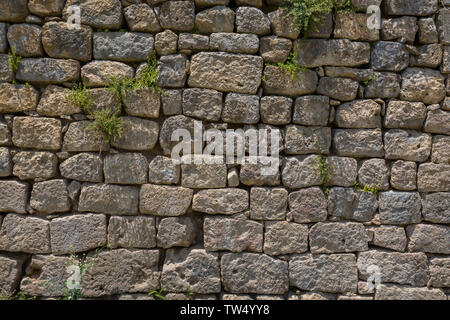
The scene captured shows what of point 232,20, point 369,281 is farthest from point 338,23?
point 369,281

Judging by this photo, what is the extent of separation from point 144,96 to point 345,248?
103 inches

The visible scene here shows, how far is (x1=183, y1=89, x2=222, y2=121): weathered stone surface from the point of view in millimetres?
3602

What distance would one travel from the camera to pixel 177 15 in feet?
11.7

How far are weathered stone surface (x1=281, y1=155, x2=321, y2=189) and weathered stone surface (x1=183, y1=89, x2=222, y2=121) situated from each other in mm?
939

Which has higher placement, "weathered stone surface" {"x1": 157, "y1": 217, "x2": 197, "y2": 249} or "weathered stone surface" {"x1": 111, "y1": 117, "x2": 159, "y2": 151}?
"weathered stone surface" {"x1": 111, "y1": 117, "x2": 159, "y2": 151}

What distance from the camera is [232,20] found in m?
3.62

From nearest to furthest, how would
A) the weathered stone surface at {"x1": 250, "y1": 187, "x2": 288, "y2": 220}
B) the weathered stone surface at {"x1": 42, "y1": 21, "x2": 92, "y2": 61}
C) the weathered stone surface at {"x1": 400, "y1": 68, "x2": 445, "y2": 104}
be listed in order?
the weathered stone surface at {"x1": 42, "y1": 21, "x2": 92, "y2": 61}
the weathered stone surface at {"x1": 250, "y1": 187, "x2": 288, "y2": 220}
the weathered stone surface at {"x1": 400, "y1": 68, "x2": 445, "y2": 104}

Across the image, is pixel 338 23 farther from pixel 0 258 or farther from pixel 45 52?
pixel 0 258

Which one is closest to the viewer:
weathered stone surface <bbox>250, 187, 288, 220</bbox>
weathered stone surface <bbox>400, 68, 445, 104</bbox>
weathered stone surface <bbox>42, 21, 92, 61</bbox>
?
weathered stone surface <bbox>42, 21, 92, 61</bbox>

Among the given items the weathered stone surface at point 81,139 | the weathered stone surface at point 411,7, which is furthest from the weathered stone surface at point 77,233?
the weathered stone surface at point 411,7

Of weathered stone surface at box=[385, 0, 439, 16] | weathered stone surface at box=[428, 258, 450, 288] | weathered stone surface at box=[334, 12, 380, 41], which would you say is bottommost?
weathered stone surface at box=[428, 258, 450, 288]

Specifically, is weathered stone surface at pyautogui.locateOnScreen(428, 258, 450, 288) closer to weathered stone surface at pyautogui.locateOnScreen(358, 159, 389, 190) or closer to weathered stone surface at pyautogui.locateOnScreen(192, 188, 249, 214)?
weathered stone surface at pyautogui.locateOnScreen(358, 159, 389, 190)

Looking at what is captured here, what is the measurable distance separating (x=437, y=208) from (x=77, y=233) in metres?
3.75

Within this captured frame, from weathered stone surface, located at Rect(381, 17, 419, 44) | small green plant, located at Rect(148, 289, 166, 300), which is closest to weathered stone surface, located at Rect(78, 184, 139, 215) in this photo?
small green plant, located at Rect(148, 289, 166, 300)
